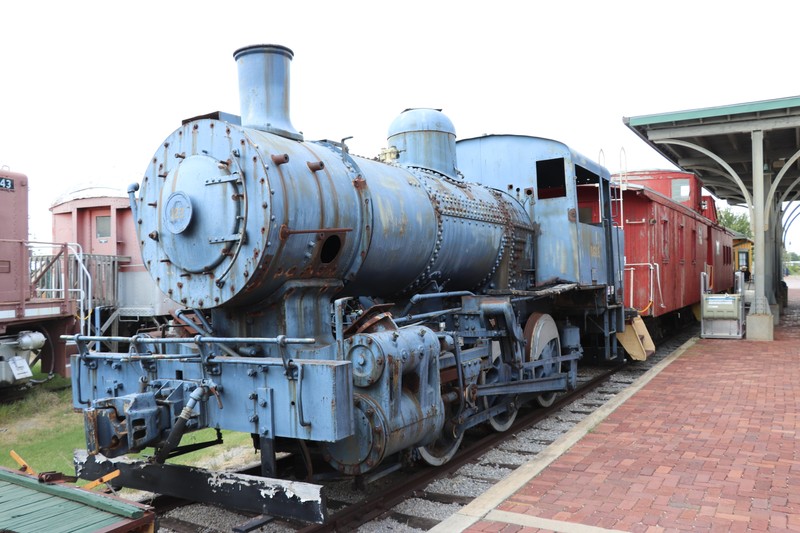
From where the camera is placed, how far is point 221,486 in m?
4.10

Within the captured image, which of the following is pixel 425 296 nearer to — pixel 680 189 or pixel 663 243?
pixel 663 243

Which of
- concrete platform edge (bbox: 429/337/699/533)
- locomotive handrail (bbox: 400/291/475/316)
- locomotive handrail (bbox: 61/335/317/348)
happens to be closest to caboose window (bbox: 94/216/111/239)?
locomotive handrail (bbox: 61/335/317/348)

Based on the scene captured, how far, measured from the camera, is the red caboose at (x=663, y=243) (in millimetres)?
12695

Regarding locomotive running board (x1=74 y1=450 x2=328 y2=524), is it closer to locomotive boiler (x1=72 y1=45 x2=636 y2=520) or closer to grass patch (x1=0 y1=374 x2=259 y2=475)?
locomotive boiler (x1=72 y1=45 x2=636 y2=520)

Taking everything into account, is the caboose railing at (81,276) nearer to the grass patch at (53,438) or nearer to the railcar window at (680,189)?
the grass patch at (53,438)

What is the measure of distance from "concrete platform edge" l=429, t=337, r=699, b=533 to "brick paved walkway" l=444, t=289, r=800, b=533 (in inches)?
2.7

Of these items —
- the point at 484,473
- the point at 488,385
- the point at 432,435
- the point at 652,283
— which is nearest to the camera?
the point at 432,435

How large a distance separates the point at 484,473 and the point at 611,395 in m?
4.22

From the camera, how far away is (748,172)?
2252cm

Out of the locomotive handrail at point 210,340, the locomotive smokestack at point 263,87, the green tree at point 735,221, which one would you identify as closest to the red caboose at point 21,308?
the locomotive handrail at point 210,340

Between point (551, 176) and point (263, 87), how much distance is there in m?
4.31

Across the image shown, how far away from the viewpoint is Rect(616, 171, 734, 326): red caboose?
41.7 feet

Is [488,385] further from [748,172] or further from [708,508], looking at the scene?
[748,172]

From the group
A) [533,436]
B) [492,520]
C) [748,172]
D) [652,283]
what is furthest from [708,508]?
[748,172]
